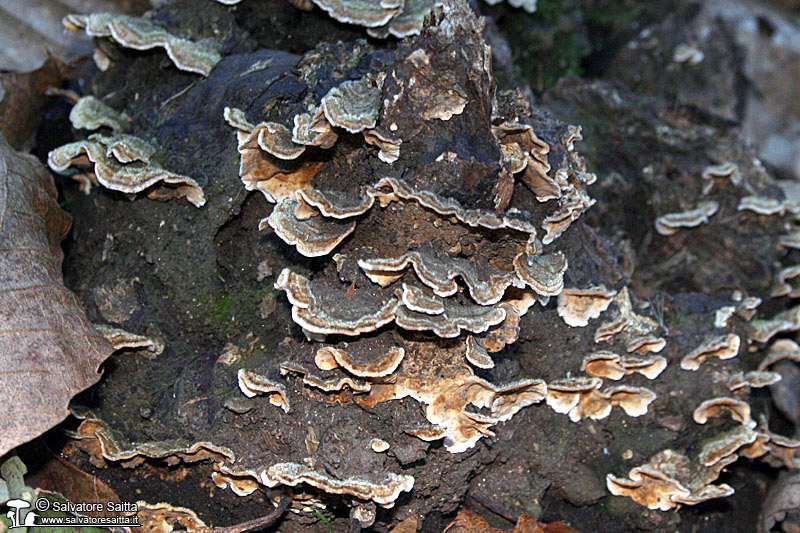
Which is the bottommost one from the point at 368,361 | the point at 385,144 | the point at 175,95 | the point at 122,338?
the point at 122,338

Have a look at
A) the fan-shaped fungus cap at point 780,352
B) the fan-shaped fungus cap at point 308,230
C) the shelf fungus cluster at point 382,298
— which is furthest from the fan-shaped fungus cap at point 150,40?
the fan-shaped fungus cap at point 780,352

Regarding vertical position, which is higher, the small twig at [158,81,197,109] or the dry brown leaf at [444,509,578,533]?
the small twig at [158,81,197,109]

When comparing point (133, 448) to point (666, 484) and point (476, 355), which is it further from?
point (666, 484)

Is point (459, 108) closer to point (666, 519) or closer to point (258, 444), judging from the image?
point (258, 444)

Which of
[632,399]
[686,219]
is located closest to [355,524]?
[632,399]

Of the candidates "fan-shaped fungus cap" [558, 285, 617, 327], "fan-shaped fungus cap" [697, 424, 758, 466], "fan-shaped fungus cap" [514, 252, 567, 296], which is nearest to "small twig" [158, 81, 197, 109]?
"fan-shaped fungus cap" [514, 252, 567, 296]

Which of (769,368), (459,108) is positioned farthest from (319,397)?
(769,368)

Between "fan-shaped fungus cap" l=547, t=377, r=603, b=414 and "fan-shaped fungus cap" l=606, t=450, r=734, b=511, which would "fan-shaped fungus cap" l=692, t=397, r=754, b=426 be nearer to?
"fan-shaped fungus cap" l=606, t=450, r=734, b=511
